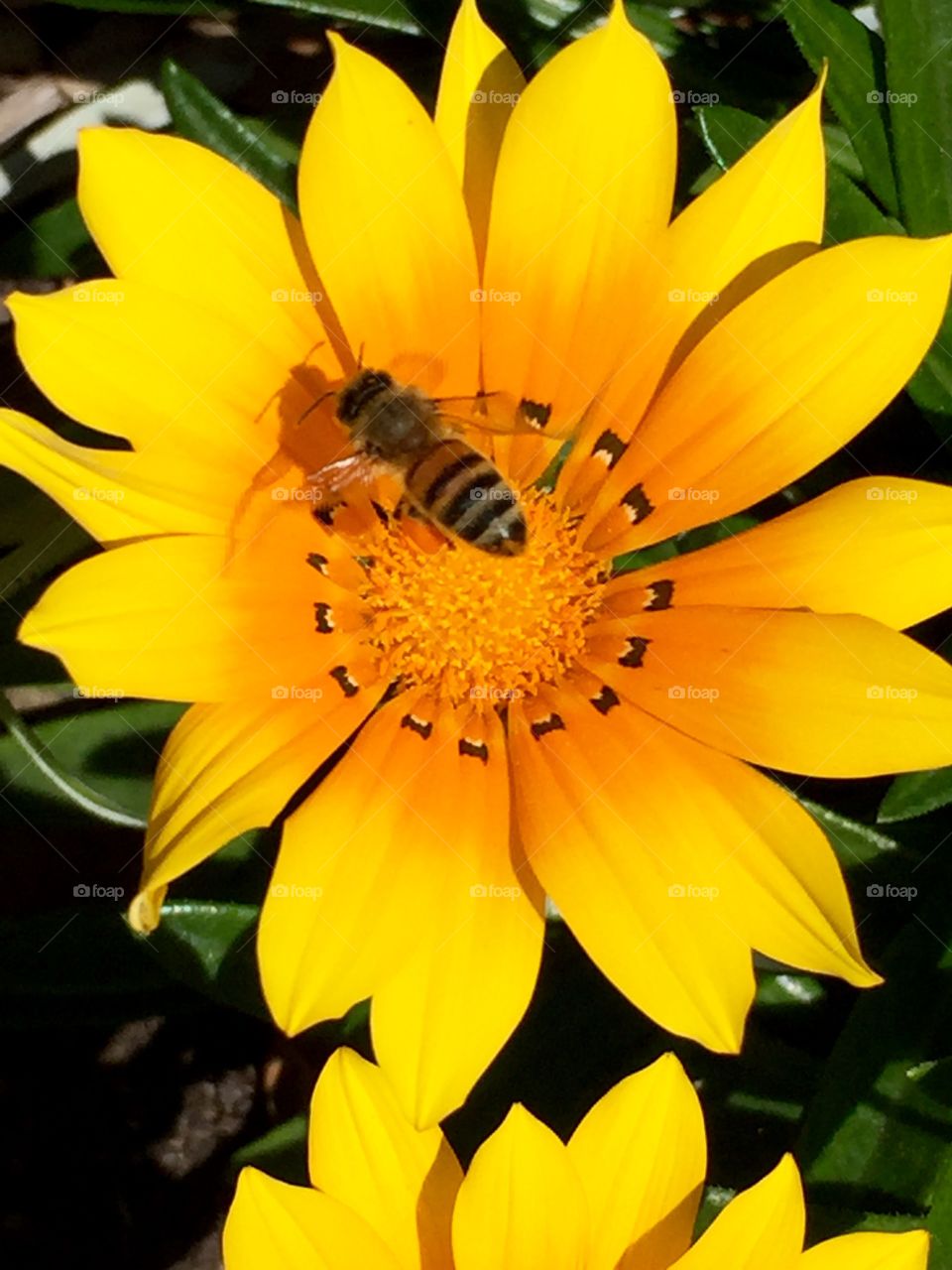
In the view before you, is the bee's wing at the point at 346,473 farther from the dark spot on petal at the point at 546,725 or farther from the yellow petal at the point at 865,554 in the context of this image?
the yellow petal at the point at 865,554

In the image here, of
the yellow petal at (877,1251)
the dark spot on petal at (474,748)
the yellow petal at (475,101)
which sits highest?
the yellow petal at (475,101)

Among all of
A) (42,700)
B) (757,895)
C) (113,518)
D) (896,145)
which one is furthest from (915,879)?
(42,700)

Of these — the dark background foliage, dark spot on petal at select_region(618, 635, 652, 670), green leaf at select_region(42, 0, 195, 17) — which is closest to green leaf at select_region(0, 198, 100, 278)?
the dark background foliage

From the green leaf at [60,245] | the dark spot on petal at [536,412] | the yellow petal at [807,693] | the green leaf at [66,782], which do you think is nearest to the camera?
the yellow petal at [807,693]

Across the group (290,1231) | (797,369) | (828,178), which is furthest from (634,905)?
(828,178)

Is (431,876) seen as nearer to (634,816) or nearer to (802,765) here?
(634,816)

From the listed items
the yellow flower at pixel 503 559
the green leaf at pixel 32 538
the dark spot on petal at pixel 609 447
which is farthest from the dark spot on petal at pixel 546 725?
the green leaf at pixel 32 538

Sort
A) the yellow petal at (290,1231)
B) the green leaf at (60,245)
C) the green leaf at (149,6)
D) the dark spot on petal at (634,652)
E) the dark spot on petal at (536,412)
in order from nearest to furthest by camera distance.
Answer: the yellow petal at (290,1231) < the dark spot on petal at (634,652) < the dark spot on petal at (536,412) < the green leaf at (149,6) < the green leaf at (60,245)

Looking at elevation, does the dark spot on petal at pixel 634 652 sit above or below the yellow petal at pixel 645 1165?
above

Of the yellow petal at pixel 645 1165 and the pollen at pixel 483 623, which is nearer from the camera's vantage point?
the yellow petal at pixel 645 1165
